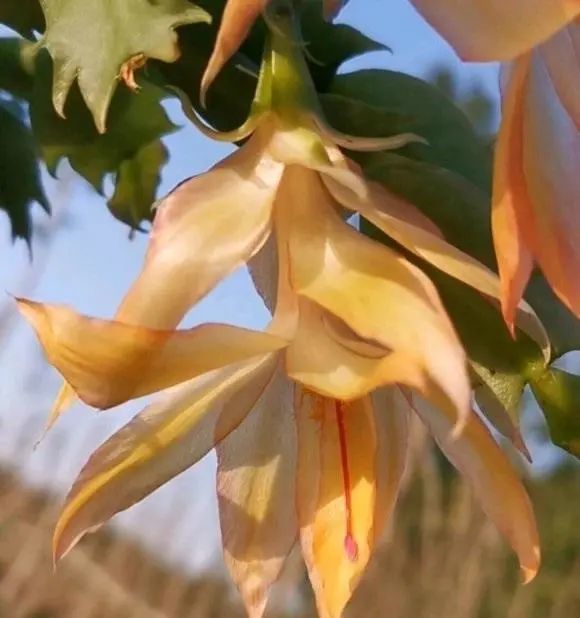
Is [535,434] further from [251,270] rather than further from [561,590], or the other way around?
[251,270]

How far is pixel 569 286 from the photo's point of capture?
344 mm

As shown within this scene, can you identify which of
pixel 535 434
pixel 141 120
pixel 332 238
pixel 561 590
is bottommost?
pixel 561 590

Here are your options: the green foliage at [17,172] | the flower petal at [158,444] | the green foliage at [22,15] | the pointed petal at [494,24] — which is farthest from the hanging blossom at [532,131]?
the green foliage at [17,172]

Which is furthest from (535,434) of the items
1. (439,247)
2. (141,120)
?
(439,247)

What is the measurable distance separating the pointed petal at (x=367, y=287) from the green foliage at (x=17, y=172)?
0.28 metres

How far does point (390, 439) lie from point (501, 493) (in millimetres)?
52

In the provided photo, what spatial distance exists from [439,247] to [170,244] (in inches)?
2.8

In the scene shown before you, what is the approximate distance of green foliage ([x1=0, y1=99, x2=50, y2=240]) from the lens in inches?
25.2

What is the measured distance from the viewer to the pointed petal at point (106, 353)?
32 centimetres

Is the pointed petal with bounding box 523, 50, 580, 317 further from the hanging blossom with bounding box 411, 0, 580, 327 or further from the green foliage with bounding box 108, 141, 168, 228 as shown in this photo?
the green foliage with bounding box 108, 141, 168, 228

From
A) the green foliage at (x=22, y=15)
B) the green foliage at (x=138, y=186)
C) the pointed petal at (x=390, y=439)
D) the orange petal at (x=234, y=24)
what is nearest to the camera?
the orange petal at (x=234, y=24)

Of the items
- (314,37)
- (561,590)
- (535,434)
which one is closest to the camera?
(314,37)

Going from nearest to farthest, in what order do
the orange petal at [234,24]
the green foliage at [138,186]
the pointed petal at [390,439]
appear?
1. the orange petal at [234,24]
2. the pointed petal at [390,439]
3. the green foliage at [138,186]

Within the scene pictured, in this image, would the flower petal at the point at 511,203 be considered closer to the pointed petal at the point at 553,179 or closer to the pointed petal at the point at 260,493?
the pointed petal at the point at 553,179
